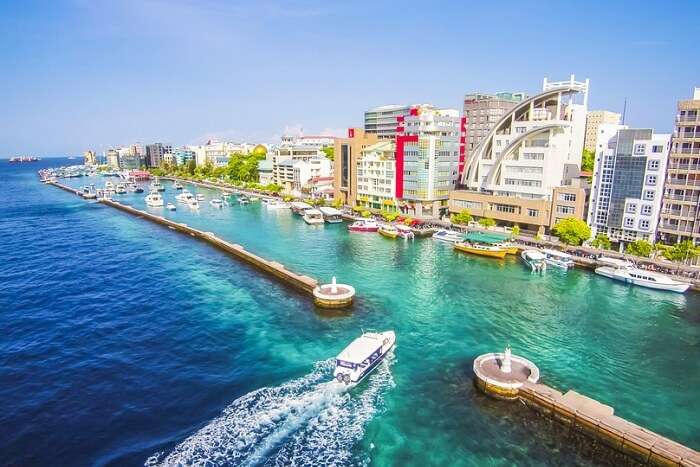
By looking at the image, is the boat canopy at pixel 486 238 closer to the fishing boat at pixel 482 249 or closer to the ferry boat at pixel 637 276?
the fishing boat at pixel 482 249

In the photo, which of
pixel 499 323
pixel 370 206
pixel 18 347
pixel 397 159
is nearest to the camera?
pixel 18 347

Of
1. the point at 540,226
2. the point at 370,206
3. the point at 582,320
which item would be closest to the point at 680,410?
the point at 582,320

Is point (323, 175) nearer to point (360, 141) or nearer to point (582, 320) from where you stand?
point (360, 141)

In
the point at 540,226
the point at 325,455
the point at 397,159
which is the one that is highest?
the point at 397,159

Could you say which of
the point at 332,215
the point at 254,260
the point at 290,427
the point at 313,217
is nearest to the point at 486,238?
the point at 254,260

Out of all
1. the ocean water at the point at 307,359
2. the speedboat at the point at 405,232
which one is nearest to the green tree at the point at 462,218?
the speedboat at the point at 405,232

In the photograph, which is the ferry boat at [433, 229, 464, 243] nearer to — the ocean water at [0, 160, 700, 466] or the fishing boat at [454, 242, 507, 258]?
the fishing boat at [454, 242, 507, 258]

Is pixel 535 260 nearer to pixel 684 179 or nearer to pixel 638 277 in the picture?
pixel 638 277
